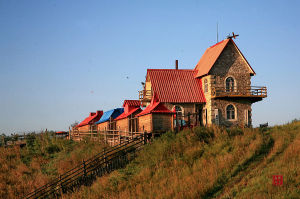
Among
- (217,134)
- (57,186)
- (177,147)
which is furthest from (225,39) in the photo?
(57,186)

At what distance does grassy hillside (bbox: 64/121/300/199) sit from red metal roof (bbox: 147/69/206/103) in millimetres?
10829

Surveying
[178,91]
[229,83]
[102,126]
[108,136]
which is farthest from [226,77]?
[102,126]

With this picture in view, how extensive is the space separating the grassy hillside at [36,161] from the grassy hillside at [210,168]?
605 cm

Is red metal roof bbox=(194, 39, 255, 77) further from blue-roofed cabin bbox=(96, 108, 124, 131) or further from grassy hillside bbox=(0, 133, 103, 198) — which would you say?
grassy hillside bbox=(0, 133, 103, 198)

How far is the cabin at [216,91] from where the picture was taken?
3397 cm

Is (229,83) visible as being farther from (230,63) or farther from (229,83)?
(230,63)

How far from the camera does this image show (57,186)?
68.4 ft

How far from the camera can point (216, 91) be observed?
34.3 metres

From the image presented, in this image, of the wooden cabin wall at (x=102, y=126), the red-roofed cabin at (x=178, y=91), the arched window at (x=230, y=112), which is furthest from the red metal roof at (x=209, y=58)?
the wooden cabin wall at (x=102, y=126)

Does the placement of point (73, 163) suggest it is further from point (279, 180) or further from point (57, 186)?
point (279, 180)

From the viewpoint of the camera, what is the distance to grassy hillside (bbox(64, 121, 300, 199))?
14172mm

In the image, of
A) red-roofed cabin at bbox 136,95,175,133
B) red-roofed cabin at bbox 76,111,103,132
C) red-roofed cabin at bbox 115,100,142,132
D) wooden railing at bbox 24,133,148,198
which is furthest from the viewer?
red-roofed cabin at bbox 76,111,103,132

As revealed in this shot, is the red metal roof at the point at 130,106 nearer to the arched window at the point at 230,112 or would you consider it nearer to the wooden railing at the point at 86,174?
the arched window at the point at 230,112

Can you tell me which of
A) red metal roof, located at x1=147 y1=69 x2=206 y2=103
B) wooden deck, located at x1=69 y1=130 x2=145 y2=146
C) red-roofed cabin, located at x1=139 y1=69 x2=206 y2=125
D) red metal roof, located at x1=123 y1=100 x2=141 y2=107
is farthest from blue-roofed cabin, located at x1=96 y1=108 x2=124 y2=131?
red metal roof, located at x1=147 y1=69 x2=206 y2=103
